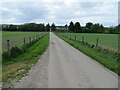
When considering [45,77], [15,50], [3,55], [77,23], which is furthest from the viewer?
[77,23]

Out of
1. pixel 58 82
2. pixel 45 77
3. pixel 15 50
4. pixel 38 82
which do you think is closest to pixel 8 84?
pixel 38 82

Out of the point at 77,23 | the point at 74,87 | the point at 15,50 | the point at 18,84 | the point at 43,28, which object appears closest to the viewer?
the point at 74,87

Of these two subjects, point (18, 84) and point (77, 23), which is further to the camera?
point (77, 23)

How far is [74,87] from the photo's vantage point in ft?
15.1

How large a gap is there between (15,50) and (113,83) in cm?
837

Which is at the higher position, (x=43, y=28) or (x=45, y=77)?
(x=43, y=28)

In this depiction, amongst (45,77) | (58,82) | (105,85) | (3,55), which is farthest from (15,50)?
(105,85)

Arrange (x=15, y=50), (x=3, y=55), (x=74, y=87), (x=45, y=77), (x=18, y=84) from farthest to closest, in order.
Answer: (x=15, y=50), (x=3, y=55), (x=45, y=77), (x=18, y=84), (x=74, y=87)

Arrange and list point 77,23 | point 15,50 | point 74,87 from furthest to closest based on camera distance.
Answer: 1. point 77,23
2. point 15,50
3. point 74,87

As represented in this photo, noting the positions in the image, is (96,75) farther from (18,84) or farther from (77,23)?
(77,23)

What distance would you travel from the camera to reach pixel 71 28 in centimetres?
10744

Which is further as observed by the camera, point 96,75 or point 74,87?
point 96,75

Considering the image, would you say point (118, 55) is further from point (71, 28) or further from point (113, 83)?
point (71, 28)

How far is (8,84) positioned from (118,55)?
25.0ft
